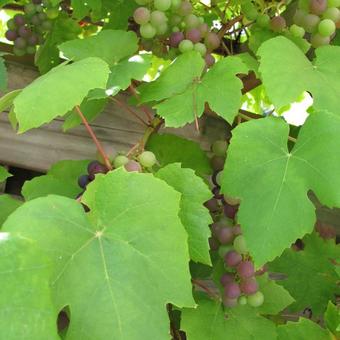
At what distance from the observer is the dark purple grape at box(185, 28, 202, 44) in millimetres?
1234

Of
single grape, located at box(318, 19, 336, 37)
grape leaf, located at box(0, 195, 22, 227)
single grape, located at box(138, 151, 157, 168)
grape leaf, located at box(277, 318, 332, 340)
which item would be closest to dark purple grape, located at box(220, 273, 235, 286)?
grape leaf, located at box(277, 318, 332, 340)

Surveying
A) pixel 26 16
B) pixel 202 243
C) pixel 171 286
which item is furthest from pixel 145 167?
pixel 26 16

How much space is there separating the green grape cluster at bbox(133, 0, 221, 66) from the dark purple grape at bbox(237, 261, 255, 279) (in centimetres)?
39

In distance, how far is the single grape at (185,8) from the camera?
1.25m

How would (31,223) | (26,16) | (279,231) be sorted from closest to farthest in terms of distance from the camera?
(31,223) → (279,231) → (26,16)

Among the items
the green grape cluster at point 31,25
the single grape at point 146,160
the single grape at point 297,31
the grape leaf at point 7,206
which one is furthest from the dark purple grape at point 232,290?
the green grape cluster at point 31,25

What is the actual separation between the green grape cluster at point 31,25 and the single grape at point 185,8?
14.0 inches

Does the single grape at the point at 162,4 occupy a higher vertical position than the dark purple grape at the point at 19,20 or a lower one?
higher

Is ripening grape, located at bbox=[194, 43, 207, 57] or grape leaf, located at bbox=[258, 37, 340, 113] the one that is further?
ripening grape, located at bbox=[194, 43, 207, 57]

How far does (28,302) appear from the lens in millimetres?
707

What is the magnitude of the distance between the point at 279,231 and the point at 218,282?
253mm

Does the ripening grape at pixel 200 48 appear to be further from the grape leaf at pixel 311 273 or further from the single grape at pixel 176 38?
the grape leaf at pixel 311 273

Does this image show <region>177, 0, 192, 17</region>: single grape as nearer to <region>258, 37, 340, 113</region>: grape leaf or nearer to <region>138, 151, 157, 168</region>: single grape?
<region>258, 37, 340, 113</region>: grape leaf

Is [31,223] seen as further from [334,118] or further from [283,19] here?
[283,19]
